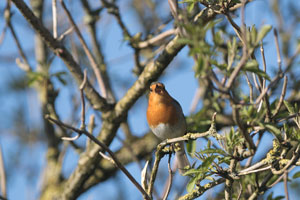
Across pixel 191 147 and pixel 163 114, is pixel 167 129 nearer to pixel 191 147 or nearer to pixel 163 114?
pixel 163 114

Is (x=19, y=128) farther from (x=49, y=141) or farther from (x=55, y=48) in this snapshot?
(x=55, y=48)

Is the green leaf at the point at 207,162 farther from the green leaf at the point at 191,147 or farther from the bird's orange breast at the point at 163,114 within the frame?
the bird's orange breast at the point at 163,114

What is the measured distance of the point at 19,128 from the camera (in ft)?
27.1

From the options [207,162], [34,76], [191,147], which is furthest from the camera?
[34,76]

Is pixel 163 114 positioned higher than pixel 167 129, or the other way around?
pixel 163 114

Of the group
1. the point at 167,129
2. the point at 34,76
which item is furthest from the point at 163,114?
the point at 34,76

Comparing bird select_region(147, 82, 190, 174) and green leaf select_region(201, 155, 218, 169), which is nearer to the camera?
green leaf select_region(201, 155, 218, 169)

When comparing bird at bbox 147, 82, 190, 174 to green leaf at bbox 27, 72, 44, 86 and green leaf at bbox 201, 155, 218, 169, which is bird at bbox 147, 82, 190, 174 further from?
green leaf at bbox 201, 155, 218, 169

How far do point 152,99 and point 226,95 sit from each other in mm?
3214

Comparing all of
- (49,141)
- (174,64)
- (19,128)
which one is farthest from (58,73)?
(19,128)

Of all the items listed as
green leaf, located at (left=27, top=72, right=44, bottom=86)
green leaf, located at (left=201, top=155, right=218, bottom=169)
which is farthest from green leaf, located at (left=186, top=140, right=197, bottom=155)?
green leaf, located at (left=27, top=72, right=44, bottom=86)

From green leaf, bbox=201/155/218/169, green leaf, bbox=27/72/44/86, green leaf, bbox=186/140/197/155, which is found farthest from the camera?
green leaf, bbox=27/72/44/86

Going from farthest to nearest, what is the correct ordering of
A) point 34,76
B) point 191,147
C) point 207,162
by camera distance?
point 34,76 → point 191,147 → point 207,162

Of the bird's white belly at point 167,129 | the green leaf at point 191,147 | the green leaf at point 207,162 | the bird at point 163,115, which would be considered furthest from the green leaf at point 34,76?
the green leaf at point 207,162
